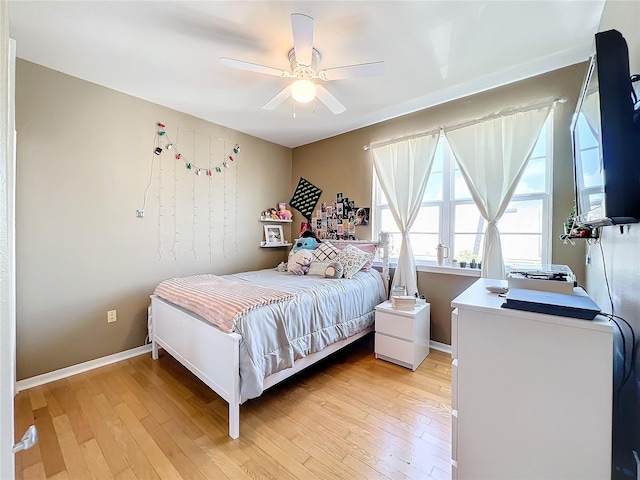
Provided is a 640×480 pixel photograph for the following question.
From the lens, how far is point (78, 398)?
2.04 m

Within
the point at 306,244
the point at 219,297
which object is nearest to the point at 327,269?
the point at 306,244

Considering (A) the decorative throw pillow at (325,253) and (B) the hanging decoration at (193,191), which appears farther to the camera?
(A) the decorative throw pillow at (325,253)

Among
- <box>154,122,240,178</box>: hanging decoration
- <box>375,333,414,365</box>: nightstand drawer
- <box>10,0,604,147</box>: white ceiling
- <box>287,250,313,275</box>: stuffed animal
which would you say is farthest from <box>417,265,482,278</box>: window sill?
<box>154,122,240,178</box>: hanging decoration

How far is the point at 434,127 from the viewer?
9.77 feet

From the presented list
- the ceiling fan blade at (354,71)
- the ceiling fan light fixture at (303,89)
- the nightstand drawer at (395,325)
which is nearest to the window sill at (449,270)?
the nightstand drawer at (395,325)

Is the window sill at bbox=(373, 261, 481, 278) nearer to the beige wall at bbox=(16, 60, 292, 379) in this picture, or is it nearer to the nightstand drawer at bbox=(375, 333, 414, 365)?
the nightstand drawer at bbox=(375, 333, 414, 365)

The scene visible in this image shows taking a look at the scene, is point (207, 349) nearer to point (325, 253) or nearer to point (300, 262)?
point (300, 262)

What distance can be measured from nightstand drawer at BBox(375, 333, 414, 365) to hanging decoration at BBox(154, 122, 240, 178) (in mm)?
2727

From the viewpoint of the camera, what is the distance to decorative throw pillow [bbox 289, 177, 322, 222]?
13.6 feet

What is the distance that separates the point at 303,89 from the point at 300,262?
1894 millimetres

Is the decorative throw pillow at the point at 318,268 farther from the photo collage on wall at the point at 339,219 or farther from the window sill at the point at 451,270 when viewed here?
the window sill at the point at 451,270

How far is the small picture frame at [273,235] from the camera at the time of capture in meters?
4.08

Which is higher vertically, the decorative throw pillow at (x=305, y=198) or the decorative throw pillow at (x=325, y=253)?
the decorative throw pillow at (x=305, y=198)

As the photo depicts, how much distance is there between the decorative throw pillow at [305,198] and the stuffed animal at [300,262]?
3.10ft
